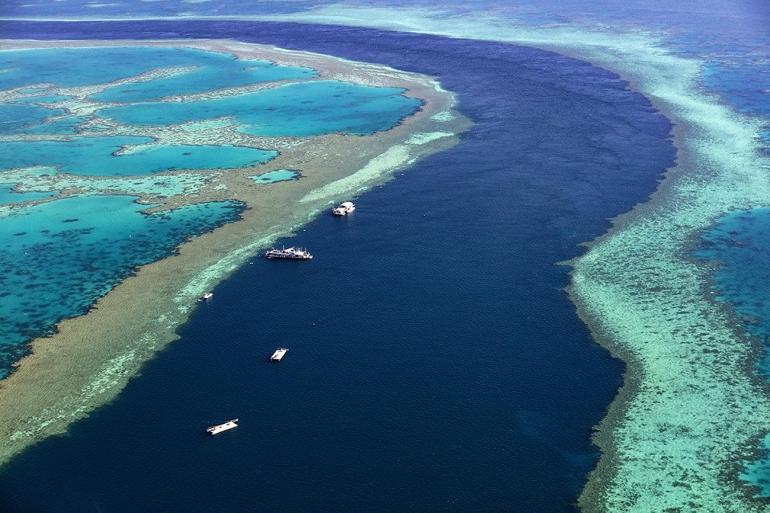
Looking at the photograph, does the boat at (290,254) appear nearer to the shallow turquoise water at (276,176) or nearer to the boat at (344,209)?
the boat at (344,209)

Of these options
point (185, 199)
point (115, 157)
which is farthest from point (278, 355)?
point (115, 157)

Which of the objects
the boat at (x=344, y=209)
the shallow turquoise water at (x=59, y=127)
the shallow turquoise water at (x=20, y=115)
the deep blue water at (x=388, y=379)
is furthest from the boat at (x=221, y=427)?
the shallow turquoise water at (x=20, y=115)

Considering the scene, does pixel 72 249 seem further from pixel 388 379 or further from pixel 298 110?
pixel 298 110

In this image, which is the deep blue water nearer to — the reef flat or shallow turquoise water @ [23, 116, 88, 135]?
the reef flat

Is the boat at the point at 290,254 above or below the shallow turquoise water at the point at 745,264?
below

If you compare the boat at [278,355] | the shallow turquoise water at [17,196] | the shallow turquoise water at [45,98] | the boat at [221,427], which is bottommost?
the boat at [221,427]

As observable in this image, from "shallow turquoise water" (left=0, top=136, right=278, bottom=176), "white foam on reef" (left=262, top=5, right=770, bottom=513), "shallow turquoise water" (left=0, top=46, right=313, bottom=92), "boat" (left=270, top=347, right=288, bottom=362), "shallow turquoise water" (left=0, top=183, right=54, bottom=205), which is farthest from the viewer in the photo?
"shallow turquoise water" (left=0, top=46, right=313, bottom=92)

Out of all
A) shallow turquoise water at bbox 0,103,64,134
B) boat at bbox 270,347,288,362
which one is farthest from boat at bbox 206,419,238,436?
shallow turquoise water at bbox 0,103,64,134
